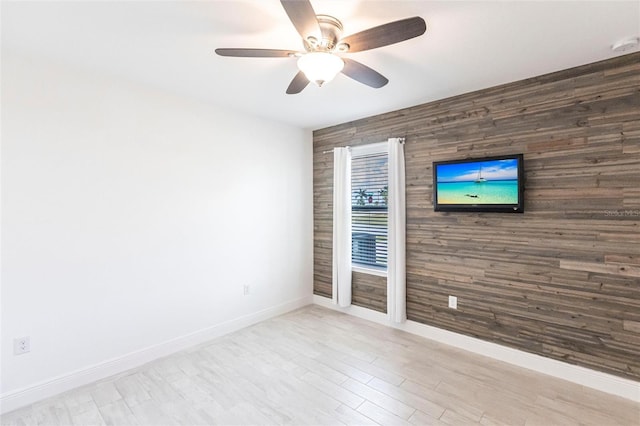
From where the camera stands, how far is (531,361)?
2.70 metres

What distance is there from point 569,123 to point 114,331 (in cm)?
433

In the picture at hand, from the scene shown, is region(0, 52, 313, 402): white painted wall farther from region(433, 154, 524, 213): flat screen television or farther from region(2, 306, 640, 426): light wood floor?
region(433, 154, 524, 213): flat screen television

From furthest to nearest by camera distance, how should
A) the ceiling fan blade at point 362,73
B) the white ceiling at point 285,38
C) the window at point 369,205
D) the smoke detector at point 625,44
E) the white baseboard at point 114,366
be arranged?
1. the window at point 369,205
2. the white baseboard at point 114,366
3. the smoke detector at point 625,44
4. the ceiling fan blade at point 362,73
5. the white ceiling at point 285,38

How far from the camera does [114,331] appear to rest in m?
2.71

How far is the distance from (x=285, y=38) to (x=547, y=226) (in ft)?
8.62

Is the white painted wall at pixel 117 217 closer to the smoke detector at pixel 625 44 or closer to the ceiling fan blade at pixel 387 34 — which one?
A: the ceiling fan blade at pixel 387 34

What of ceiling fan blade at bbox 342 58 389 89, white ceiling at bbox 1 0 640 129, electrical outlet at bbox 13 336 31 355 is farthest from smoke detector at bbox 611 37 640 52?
electrical outlet at bbox 13 336 31 355

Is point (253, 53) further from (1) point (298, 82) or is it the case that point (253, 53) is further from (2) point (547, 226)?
(2) point (547, 226)

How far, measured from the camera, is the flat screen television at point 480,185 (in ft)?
8.92

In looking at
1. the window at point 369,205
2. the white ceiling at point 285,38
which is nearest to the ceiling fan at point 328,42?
the white ceiling at point 285,38

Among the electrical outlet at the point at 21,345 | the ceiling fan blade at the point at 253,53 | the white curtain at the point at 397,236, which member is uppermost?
the ceiling fan blade at the point at 253,53

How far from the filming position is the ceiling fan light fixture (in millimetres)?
1748

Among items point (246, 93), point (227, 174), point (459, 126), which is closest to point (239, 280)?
point (227, 174)

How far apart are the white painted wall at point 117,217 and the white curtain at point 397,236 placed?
161cm
